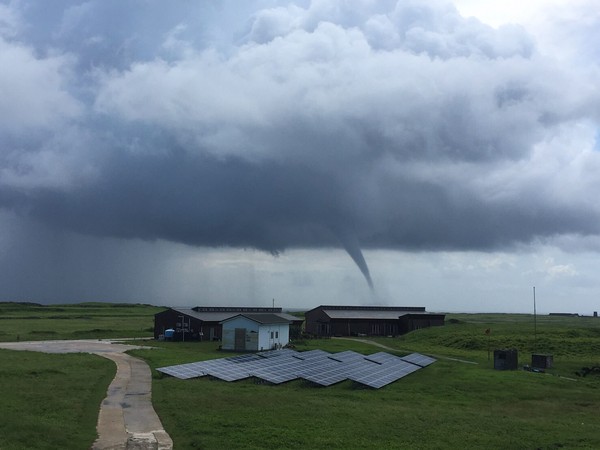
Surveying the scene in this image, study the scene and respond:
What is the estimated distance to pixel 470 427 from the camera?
93.5 ft

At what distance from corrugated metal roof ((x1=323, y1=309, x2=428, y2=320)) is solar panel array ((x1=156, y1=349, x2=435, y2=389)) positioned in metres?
52.0

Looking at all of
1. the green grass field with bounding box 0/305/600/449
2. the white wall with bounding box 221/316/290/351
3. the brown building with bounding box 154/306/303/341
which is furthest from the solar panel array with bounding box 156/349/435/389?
the brown building with bounding box 154/306/303/341

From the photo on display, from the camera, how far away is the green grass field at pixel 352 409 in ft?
81.9

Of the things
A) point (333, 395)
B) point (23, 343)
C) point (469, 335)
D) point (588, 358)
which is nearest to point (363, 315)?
point (469, 335)

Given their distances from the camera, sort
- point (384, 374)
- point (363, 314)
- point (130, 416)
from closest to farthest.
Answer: point (130, 416), point (384, 374), point (363, 314)

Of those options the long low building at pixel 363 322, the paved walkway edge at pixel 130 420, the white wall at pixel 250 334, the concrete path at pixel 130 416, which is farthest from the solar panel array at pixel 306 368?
the long low building at pixel 363 322

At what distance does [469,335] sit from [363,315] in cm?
2966

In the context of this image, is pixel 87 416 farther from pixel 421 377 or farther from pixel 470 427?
pixel 421 377

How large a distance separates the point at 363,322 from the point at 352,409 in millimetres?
77341

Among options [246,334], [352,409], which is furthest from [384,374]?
[246,334]

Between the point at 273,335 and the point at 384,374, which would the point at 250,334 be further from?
the point at 384,374

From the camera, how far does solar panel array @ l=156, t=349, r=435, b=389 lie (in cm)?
4216

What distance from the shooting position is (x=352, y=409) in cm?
3172

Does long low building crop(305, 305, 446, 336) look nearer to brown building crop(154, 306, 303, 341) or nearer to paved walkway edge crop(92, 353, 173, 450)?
brown building crop(154, 306, 303, 341)
